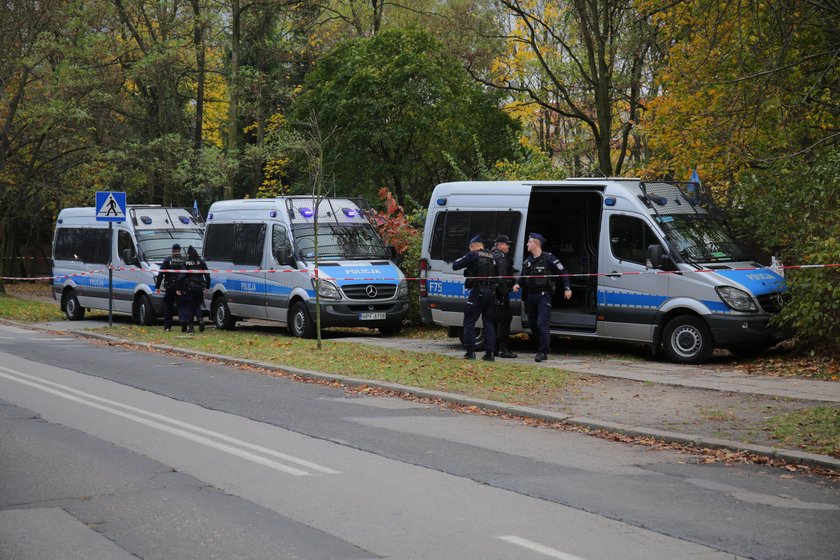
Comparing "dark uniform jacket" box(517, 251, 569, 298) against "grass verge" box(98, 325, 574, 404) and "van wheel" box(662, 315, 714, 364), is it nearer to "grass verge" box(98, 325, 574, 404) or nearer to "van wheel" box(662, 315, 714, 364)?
"grass verge" box(98, 325, 574, 404)

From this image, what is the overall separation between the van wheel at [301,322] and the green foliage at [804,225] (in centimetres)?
806

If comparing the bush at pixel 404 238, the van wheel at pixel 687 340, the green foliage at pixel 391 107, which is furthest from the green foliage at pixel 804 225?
the green foliage at pixel 391 107

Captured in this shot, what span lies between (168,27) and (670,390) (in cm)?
2849

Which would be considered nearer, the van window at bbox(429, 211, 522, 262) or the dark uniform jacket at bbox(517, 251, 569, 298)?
the dark uniform jacket at bbox(517, 251, 569, 298)

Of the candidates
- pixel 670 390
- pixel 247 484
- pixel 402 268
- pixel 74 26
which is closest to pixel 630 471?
pixel 247 484

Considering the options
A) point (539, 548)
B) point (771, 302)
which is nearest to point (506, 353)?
point (771, 302)

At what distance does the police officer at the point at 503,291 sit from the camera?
1566 cm

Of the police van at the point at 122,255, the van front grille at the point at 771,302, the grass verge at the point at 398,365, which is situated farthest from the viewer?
the police van at the point at 122,255

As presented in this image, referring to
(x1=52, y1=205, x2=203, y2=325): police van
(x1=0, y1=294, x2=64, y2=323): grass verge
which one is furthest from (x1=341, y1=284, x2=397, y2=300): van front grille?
(x1=0, y1=294, x2=64, y2=323): grass verge

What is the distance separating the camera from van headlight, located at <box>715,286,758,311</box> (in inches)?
578

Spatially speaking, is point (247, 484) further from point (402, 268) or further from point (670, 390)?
point (402, 268)

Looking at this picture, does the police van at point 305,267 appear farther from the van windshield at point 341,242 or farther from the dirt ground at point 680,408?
the dirt ground at point 680,408

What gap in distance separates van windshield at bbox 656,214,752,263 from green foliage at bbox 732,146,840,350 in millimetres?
705

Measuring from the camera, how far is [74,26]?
35000 millimetres
